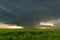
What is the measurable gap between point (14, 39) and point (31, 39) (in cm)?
187

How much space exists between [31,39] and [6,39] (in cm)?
295

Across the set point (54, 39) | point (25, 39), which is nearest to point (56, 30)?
point (54, 39)

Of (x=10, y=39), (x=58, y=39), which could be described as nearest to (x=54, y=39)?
(x=58, y=39)

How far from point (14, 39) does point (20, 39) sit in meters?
0.66

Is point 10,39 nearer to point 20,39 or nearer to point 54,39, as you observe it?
point 20,39

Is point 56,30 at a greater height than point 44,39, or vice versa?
point 56,30

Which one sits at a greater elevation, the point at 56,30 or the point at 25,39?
the point at 56,30

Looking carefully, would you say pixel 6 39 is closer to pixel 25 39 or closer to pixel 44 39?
pixel 25 39

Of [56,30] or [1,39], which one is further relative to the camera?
[56,30]

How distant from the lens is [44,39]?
18719 mm

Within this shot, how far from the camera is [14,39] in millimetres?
18625

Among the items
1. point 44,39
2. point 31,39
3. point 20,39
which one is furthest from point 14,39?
point 44,39

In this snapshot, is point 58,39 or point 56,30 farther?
point 56,30

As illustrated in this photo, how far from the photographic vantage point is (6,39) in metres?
19.2
